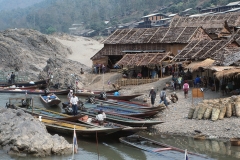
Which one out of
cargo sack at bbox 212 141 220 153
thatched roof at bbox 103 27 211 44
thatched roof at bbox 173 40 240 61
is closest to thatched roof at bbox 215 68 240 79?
thatched roof at bbox 173 40 240 61

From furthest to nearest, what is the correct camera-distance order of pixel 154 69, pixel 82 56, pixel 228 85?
pixel 82 56
pixel 154 69
pixel 228 85

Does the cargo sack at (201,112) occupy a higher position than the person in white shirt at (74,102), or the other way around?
the person in white shirt at (74,102)

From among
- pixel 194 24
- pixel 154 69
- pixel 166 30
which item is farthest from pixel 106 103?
pixel 194 24

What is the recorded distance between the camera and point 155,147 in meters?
18.3

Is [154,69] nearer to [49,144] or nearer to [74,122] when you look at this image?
[74,122]

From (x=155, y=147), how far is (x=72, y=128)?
4.20 m

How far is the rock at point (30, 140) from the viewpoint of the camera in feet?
58.5

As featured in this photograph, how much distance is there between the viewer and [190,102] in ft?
84.1

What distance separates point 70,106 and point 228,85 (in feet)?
29.5

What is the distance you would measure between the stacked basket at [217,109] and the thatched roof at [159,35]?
15.6m

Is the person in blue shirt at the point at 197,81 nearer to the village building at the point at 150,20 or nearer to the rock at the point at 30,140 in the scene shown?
the rock at the point at 30,140

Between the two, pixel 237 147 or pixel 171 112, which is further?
pixel 171 112

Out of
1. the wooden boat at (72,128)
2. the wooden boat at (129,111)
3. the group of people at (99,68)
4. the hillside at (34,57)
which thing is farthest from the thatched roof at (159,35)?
the wooden boat at (72,128)

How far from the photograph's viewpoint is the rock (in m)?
17.8
